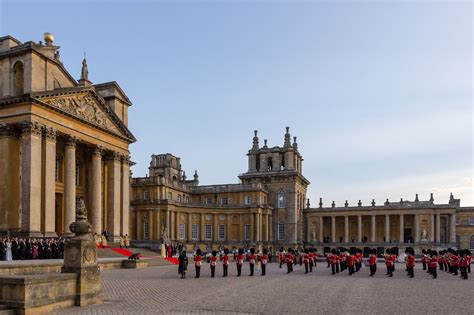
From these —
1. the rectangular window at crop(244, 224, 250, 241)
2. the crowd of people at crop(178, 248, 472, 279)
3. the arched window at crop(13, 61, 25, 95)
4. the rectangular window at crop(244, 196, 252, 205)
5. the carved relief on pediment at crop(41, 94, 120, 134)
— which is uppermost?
the arched window at crop(13, 61, 25, 95)

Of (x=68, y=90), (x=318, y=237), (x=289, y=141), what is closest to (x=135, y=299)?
(x=68, y=90)

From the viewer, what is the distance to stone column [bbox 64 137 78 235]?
38.9m

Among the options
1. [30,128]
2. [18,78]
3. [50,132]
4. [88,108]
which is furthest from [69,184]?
[18,78]

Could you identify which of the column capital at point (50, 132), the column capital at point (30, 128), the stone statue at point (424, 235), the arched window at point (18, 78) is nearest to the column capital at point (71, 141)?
the column capital at point (50, 132)

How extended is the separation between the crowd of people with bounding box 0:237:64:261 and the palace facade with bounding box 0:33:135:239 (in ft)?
9.87

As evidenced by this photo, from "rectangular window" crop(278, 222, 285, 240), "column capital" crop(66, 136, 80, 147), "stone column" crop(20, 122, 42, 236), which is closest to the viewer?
"stone column" crop(20, 122, 42, 236)

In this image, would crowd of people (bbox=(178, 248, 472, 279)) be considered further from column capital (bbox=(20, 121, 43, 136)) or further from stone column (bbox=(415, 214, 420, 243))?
stone column (bbox=(415, 214, 420, 243))

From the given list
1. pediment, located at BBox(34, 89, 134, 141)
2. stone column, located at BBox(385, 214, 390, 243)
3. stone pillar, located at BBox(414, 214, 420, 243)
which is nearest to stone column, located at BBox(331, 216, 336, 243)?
stone column, located at BBox(385, 214, 390, 243)

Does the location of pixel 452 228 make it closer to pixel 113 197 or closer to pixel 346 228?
pixel 346 228

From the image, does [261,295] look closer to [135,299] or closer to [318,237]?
[135,299]

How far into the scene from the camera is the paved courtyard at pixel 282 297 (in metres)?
14.2

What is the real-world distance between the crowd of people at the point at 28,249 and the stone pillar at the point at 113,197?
1264 centimetres

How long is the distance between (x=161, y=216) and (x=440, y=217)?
160ft

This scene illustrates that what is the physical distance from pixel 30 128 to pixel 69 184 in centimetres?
629
